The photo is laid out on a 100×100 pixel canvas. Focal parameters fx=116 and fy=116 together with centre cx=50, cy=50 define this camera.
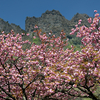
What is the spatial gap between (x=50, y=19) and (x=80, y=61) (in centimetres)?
19836

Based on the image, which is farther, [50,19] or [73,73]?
[50,19]

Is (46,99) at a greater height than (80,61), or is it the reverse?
(80,61)

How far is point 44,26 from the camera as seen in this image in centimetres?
19325

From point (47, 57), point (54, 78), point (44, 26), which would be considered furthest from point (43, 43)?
point (44, 26)

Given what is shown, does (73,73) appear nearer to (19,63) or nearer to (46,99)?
(46,99)

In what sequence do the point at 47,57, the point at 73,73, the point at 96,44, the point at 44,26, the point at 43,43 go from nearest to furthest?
1. the point at 73,73
2. the point at 96,44
3. the point at 47,57
4. the point at 43,43
5. the point at 44,26

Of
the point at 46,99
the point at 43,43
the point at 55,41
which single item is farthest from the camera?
the point at 55,41

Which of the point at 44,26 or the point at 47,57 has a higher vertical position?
the point at 44,26

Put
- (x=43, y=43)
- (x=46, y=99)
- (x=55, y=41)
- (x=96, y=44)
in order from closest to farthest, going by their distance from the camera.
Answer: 1. (x=96, y=44)
2. (x=46, y=99)
3. (x=43, y=43)
4. (x=55, y=41)

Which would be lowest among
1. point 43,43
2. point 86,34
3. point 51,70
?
point 51,70

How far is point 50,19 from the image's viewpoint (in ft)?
652

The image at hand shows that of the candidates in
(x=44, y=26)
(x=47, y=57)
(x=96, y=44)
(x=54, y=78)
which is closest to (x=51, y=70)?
(x=54, y=78)

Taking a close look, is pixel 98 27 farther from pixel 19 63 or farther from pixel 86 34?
pixel 19 63

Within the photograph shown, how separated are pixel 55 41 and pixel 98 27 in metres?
5.17
